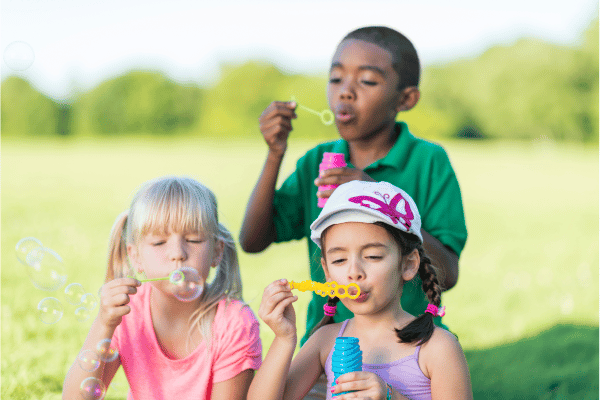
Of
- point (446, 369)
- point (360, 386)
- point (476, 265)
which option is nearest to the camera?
point (360, 386)

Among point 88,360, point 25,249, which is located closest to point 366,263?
point 88,360

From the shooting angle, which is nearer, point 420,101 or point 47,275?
point 47,275

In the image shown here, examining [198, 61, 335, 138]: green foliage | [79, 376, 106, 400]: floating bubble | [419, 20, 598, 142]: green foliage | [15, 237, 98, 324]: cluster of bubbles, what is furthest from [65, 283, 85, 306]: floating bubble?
[198, 61, 335, 138]: green foliage

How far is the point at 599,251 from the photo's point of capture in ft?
23.2

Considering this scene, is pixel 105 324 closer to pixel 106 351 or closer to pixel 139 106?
pixel 106 351

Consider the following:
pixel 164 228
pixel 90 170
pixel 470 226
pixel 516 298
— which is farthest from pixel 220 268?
pixel 90 170

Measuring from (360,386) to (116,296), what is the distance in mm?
708

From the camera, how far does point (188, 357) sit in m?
2.12

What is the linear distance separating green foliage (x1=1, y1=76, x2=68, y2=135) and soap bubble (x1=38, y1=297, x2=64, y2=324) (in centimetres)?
3650

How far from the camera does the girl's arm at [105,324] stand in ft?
6.13

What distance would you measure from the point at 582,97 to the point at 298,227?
105ft

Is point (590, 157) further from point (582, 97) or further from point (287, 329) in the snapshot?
point (287, 329)

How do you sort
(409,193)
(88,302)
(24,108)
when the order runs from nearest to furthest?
(88,302), (409,193), (24,108)

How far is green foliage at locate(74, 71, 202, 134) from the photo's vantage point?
42.4 m
